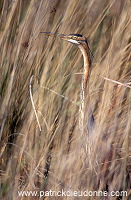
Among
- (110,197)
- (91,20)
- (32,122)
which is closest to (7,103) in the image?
(32,122)

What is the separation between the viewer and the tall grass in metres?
1.21

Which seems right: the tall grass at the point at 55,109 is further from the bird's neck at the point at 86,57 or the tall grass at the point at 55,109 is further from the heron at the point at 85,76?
the bird's neck at the point at 86,57

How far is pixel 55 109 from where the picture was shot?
1450mm

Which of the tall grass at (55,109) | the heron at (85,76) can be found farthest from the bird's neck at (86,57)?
the tall grass at (55,109)

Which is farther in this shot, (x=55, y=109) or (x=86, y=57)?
(x=55, y=109)

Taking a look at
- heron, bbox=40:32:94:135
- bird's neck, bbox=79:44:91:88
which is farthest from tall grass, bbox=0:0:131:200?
bird's neck, bbox=79:44:91:88

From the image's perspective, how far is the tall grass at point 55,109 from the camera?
1.21 m

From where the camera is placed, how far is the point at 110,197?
46.5 inches

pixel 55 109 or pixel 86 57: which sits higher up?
pixel 86 57

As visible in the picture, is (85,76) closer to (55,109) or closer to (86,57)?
(86,57)

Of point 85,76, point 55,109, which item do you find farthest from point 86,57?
point 55,109

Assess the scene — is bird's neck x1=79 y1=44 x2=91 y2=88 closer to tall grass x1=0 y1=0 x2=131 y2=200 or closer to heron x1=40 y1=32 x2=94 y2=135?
heron x1=40 y1=32 x2=94 y2=135

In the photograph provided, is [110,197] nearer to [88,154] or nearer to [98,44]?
[88,154]

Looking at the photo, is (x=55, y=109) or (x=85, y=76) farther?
(x=55, y=109)
